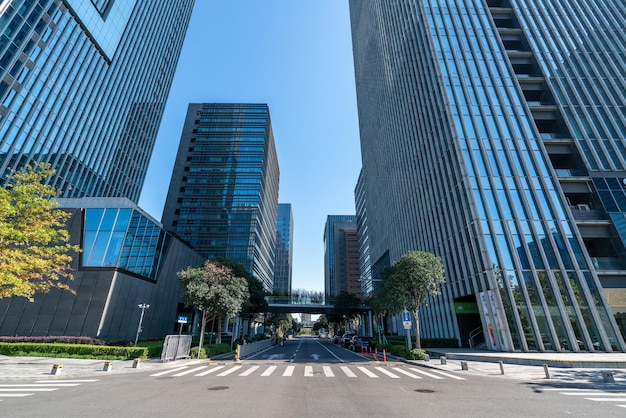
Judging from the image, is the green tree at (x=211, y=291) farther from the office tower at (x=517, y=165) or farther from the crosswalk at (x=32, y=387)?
the office tower at (x=517, y=165)

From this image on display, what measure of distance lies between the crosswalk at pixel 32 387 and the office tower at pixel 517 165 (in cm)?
3228

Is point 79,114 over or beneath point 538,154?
over

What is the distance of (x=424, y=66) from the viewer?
135 feet

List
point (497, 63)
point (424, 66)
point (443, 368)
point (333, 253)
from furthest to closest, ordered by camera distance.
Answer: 1. point (333, 253)
2. point (424, 66)
3. point (497, 63)
4. point (443, 368)

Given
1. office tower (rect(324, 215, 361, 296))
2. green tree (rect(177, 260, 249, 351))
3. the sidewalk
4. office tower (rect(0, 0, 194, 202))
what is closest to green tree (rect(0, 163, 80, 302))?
the sidewalk

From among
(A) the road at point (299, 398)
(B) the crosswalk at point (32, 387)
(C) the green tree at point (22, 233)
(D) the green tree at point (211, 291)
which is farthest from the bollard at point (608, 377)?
(C) the green tree at point (22, 233)

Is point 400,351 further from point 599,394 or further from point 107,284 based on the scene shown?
point 107,284

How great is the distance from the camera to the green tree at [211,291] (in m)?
26.5

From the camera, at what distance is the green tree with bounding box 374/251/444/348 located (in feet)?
85.6

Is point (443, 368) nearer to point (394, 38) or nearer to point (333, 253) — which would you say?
point (394, 38)

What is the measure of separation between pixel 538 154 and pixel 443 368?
2879cm

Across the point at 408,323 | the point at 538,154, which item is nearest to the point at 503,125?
the point at 538,154

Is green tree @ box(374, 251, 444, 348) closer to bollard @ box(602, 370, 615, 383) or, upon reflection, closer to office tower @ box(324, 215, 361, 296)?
bollard @ box(602, 370, 615, 383)

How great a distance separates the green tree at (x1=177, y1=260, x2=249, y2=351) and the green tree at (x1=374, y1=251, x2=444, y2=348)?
1570 centimetres
